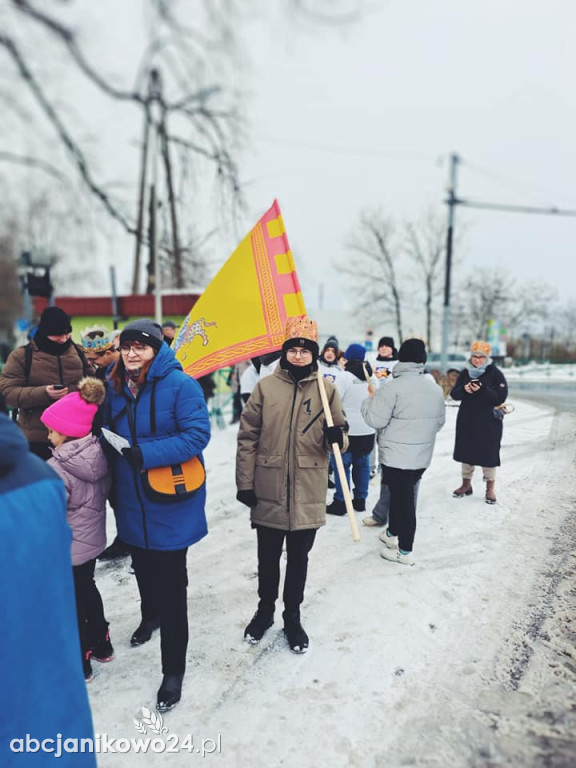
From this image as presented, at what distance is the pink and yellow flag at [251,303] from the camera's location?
334 centimetres

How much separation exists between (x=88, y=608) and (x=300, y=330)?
6.69 ft

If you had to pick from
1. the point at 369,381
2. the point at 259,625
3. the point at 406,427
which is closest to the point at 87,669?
the point at 259,625

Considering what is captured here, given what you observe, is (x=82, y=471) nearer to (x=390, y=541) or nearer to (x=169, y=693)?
(x=169, y=693)

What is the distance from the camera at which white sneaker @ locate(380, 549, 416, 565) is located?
3.92 meters

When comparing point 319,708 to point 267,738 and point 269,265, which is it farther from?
point 269,265

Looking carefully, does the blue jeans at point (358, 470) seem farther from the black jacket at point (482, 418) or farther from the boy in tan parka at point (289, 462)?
the boy in tan parka at point (289, 462)

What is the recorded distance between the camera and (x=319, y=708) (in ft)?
7.95

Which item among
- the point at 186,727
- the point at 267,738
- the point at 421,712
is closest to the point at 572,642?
the point at 421,712

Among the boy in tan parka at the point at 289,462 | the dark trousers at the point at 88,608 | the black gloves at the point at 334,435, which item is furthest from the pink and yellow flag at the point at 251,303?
the dark trousers at the point at 88,608

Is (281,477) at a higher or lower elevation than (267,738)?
higher

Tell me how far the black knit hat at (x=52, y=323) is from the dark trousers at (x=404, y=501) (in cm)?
285

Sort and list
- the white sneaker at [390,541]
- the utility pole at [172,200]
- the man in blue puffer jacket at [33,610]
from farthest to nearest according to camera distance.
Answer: the utility pole at [172,200] → the white sneaker at [390,541] → the man in blue puffer jacket at [33,610]

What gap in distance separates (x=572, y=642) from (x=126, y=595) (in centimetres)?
305

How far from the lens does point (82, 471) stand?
248cm
